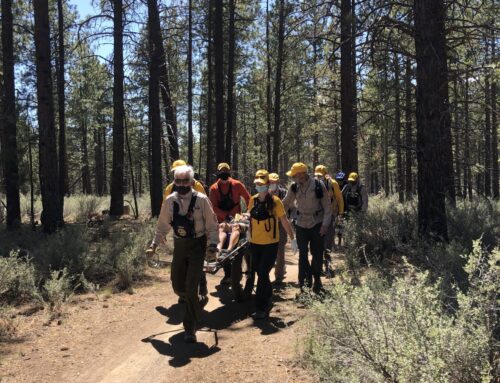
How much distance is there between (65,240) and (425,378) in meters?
7.88

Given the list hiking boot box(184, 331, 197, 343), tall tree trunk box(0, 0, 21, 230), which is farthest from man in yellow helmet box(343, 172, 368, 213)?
tall tree trunk box(0, 0, 21, 230)

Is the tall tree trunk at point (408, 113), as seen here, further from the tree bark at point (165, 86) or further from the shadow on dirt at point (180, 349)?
the tree bark at point (165, 86)

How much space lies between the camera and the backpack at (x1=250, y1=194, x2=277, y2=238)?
21.0 ft

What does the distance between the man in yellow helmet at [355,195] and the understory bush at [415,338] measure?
24.2 ft

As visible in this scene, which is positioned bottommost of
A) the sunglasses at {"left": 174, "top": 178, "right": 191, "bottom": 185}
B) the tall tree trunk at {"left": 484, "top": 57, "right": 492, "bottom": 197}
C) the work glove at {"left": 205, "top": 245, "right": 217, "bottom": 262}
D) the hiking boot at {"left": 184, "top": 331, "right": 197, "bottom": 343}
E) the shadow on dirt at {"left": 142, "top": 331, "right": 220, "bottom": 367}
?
the shadow on dirt at {"left": 142, "top": 331, "right": 220, "bottom": 367}

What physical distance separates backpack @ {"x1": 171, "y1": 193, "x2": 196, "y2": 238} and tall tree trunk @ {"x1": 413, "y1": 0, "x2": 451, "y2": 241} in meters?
4.26

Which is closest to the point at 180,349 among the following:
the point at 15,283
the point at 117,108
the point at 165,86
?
the point at 15,283

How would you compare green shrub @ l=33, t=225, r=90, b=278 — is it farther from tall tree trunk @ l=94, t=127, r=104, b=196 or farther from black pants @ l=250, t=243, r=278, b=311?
tall tree trunk @ l=94, t=127, r=104, b=196

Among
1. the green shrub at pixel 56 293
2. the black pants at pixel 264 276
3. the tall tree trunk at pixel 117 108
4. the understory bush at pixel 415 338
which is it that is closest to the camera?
the understory bush at pixel 415 338

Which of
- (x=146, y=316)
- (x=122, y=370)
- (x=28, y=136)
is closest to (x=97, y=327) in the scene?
(x=146, y=316)

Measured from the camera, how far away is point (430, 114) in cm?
761

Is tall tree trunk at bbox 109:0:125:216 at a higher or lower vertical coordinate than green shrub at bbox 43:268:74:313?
higher

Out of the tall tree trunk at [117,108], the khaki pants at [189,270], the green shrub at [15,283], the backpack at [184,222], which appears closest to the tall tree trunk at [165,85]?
the tall tree trunk at [117,108]

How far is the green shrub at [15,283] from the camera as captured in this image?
7.04 m
